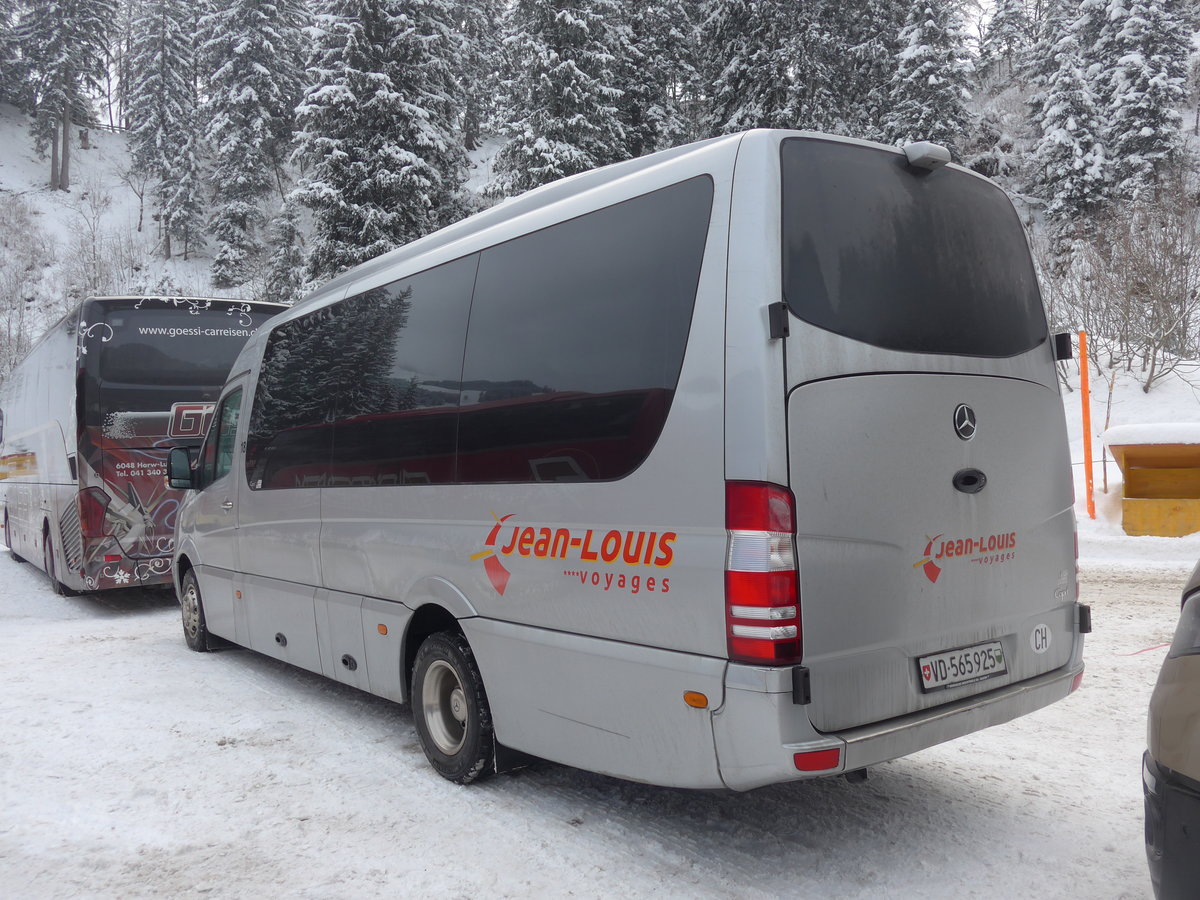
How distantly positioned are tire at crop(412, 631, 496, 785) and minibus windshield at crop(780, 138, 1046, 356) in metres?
2.34

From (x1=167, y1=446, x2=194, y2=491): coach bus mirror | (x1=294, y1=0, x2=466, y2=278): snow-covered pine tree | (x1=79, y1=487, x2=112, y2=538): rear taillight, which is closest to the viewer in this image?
(x1=167, y1=446, x2=194, y2=491): coach bus mirror

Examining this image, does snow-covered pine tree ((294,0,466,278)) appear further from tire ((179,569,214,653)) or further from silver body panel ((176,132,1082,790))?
silver body panel ((176,132,1082,790))

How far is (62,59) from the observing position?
5684 cm

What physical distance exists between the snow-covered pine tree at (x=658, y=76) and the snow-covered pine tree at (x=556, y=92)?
4184 mm

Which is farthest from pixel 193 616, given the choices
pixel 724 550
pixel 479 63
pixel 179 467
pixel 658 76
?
pixel 479 63

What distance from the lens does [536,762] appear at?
4.54 m

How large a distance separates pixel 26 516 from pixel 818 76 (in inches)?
1055

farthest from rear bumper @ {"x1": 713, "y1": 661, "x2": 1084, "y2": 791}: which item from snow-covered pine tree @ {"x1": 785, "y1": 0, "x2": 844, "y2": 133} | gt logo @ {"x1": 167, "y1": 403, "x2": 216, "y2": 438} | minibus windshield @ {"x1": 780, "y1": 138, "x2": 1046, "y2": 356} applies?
snow-covered pine tree @ {"x1": 785, "y1": 0, "x2": 844, "y2": 133}

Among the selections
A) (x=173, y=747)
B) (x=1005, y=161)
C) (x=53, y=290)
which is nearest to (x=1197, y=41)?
(x=1005, y=161)

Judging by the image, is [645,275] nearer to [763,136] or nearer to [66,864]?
[763,136]

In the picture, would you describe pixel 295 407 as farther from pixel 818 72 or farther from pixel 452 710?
pixel 818 72

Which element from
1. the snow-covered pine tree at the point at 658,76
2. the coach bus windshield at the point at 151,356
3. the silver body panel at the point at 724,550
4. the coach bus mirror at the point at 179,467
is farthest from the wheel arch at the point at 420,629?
the snow-covered pine tree at the point at 658,76

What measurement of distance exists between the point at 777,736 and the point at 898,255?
1851 millimetres

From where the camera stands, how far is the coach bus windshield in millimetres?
10078
